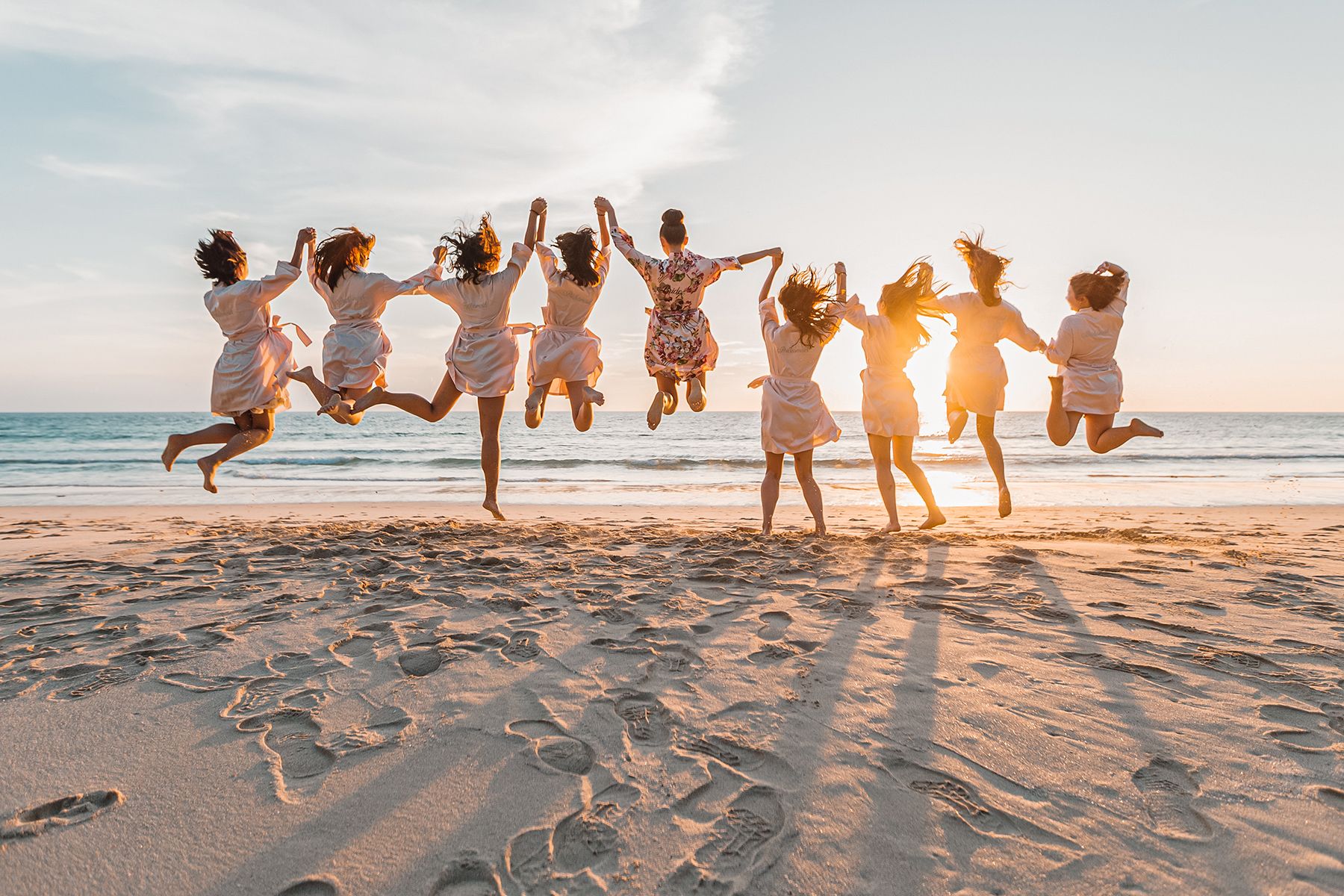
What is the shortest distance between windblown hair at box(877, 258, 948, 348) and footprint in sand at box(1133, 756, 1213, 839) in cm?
467

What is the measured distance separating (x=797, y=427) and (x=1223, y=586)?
3.01 m

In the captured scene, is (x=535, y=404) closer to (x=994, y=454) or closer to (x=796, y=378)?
(x=796, y=378)

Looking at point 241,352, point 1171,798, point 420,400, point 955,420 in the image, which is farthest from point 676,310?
point 1171,798

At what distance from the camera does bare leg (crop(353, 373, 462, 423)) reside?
6.16 m

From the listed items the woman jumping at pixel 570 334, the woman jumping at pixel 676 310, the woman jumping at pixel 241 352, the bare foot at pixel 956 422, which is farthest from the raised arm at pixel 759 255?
the woman jumping at pixel 241 352

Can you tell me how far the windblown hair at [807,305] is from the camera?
5.85 meters

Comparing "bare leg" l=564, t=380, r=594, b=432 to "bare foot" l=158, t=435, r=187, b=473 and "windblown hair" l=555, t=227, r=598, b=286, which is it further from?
"bare foot" l=158, t=435, r=187, b=473

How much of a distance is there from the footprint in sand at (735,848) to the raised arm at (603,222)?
16.3ft

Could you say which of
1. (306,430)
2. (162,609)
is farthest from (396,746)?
(306,430)

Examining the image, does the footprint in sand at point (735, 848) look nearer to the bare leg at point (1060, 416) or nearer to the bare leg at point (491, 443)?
the bare leg at point (491, 443)

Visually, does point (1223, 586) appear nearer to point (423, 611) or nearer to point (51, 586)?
point (423, 611)

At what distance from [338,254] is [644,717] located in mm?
5095

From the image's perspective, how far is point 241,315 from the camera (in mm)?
6117

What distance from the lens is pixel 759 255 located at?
5.95 meters
